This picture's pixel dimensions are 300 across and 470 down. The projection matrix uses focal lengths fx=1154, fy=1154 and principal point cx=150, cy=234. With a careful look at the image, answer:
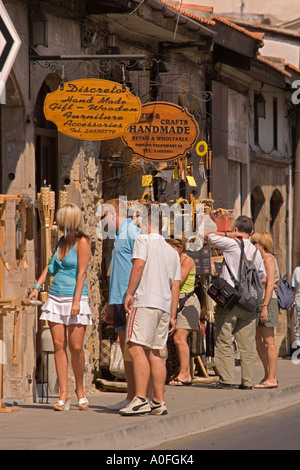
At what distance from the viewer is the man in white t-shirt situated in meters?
10.5

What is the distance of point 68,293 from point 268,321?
396 centimetres

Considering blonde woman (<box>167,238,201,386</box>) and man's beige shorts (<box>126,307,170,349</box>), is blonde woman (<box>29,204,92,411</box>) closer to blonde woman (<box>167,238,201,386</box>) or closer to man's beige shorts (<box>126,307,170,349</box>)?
man's beige shorts (<box>126,307,170,349</box>)

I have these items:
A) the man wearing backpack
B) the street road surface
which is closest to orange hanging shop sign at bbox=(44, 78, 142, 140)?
the man wearing backpack

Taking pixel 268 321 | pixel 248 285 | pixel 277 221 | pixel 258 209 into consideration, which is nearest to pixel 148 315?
pixel 248 285

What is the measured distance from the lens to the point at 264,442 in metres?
9.76

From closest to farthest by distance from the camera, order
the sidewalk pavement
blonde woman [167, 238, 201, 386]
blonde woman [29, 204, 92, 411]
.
A: 1. the sidewalk pavement
2. blonde woman [29, 204, 92, 411]
3. blonde woman [167, 238, 201, 386]

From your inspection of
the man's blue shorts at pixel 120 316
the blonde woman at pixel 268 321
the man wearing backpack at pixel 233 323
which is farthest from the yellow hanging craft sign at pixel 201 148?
the man's blue shorts at pixel 120 316

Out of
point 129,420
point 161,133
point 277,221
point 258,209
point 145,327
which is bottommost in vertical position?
point 129,420

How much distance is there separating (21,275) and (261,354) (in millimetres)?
3528

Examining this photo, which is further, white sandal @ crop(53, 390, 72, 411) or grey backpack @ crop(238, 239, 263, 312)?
grey backpack @ crop(238, 239, 263, 312)

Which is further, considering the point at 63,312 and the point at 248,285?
the point at 248,285

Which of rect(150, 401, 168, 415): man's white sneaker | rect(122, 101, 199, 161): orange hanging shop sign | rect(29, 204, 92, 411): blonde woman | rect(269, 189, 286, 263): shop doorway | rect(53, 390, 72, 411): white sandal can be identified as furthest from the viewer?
rect(269, 189, 286, 263): shop doorway

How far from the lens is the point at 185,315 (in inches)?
567

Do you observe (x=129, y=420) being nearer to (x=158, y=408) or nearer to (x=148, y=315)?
(x=158, y=408)
